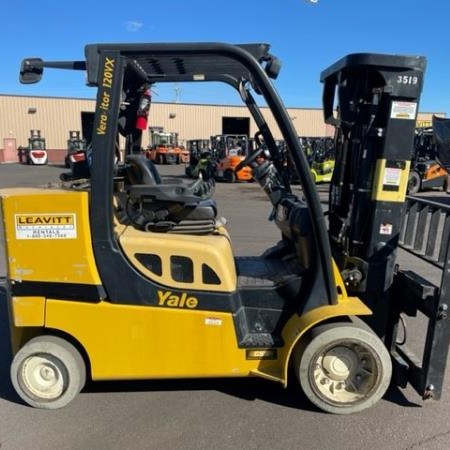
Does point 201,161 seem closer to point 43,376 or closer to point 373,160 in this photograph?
point 373,160

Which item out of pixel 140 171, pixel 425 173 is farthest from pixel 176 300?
pixel 425 173

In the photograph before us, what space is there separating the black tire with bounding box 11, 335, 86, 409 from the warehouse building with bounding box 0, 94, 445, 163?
40.1m

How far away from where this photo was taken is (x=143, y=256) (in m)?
3.20

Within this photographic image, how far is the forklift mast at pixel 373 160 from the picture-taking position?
3.24 meters

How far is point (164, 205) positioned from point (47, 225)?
821mm

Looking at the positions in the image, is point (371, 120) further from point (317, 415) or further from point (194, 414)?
point (194, 414)

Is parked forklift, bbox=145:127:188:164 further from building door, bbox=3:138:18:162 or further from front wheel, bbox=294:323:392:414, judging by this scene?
front wheel, bbox=294:323:392:414

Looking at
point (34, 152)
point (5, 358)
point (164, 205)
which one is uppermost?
point (164, 205)

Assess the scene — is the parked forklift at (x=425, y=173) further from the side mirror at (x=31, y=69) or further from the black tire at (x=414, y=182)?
the side mirror at (x=31, y=69)

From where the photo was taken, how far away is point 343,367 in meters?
3.33

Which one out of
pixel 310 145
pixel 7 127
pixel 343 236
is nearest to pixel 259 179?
pixel 343 236

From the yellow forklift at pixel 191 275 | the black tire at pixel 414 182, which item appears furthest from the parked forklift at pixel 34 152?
the yellow forklift at pixel 191 275

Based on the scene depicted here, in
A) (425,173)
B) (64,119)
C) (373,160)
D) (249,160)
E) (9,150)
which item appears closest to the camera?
(373,160)

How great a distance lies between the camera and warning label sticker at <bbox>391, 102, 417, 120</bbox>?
128 inches
